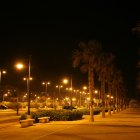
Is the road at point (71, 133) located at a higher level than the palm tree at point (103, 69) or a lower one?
lower

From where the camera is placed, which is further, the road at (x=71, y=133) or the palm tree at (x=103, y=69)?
the palm tree at (x=103, y=69)

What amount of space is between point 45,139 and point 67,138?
4.51 ft

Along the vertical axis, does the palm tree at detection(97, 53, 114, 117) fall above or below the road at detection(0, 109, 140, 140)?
above

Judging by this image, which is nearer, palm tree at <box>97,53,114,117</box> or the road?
the road

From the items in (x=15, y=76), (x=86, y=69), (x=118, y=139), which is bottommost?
(x=118, y=139)

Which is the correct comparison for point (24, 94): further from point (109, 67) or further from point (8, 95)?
point (109, 67)

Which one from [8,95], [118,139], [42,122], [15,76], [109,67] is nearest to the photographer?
[118,139]

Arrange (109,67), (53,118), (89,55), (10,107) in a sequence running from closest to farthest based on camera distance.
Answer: (53,118)
(89,55)
(109,67)
(10,107)

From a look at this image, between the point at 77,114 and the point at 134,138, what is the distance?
2596cm

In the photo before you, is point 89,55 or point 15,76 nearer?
point 89,55

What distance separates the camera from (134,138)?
22422mm

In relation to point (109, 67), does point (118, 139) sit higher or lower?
lower

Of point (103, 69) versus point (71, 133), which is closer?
point (71, 133)

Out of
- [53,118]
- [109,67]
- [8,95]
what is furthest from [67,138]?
[8,95]
